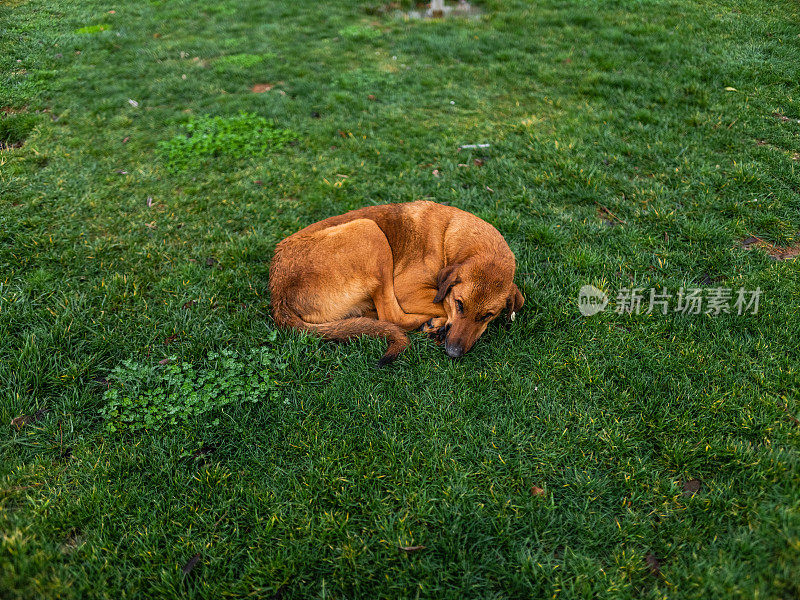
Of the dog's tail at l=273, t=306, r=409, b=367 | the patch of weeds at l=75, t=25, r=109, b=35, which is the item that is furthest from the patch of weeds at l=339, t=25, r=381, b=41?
the dog's tail at l=273, t=306, r=409, b=367

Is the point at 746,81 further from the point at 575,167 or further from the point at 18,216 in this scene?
the point at 18,216

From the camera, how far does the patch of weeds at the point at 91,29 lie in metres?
9.96

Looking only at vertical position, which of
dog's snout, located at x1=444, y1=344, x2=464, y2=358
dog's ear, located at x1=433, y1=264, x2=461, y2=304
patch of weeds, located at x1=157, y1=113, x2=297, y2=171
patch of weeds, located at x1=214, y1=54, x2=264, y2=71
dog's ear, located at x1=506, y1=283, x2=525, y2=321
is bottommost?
dog's snout, located at x1=444, y1=344, x2=464, y2=358

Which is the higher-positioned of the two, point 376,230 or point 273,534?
point 376,230

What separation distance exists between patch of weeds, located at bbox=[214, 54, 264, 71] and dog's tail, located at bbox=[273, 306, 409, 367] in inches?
291

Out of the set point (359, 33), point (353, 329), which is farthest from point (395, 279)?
point (359, 33)

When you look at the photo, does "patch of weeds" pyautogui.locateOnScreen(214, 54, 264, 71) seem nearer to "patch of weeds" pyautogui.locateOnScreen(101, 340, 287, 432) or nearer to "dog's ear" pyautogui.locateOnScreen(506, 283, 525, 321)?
"patch of weeds" pyautogui.locateOnScreen(101, 340, 287, 432)

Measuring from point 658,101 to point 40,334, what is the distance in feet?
30.7

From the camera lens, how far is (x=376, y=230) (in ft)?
14.1

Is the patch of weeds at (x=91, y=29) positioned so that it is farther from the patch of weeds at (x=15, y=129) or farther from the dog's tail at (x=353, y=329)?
the dog's tail at (x=353, y=329)

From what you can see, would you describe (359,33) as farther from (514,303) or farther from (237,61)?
(514,303)

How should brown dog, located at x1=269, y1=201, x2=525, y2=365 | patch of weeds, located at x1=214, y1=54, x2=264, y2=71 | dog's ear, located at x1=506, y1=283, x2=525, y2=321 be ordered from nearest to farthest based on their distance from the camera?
brown dog, located at x1=269, y1=201, x2=525, y2=365
dog's ear, located at x1=506, y1=283, x2=525, y2=321
patch of weeds, located at x1=214, y1=54, x2=264, y2=71

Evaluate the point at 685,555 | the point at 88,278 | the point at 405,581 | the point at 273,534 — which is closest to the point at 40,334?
the point at 88,278

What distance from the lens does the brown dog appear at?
3848 millimetres
